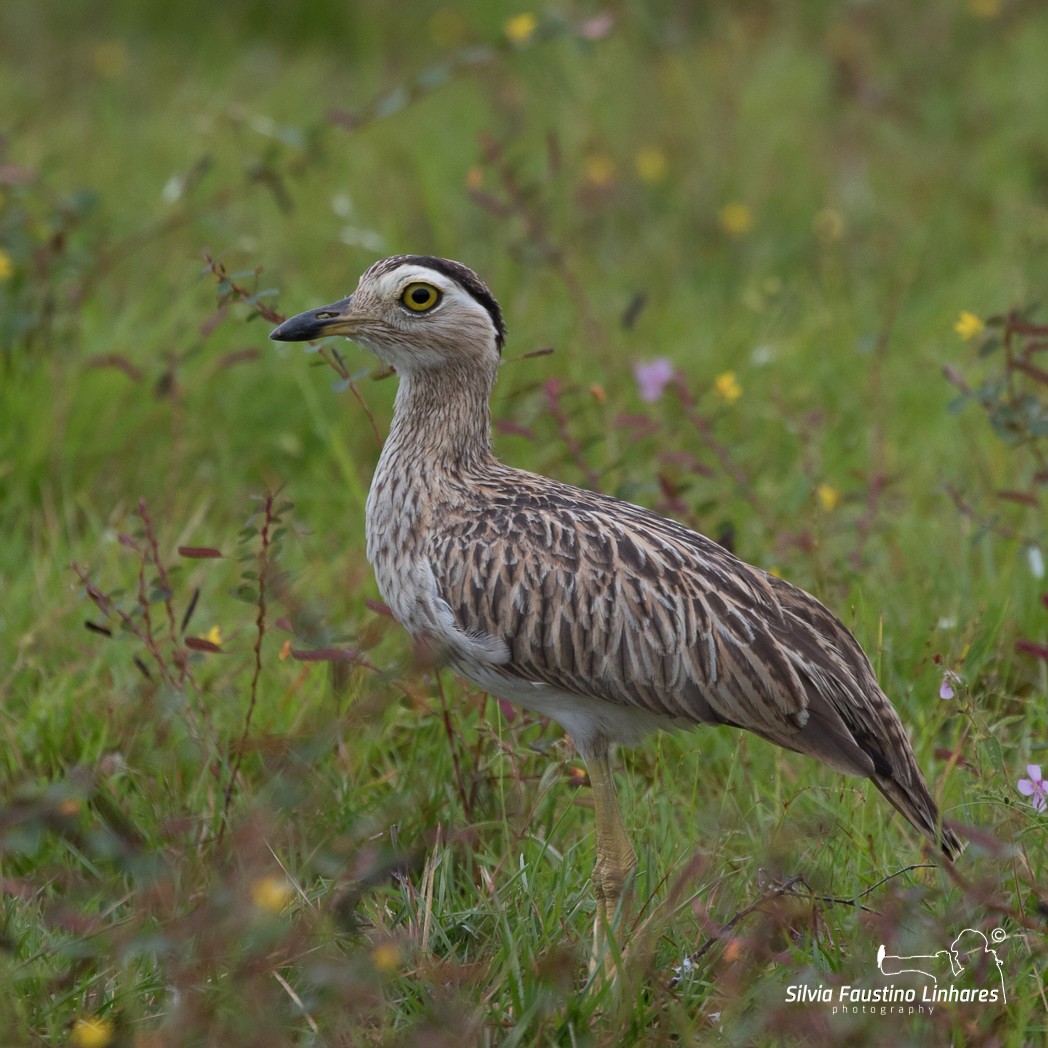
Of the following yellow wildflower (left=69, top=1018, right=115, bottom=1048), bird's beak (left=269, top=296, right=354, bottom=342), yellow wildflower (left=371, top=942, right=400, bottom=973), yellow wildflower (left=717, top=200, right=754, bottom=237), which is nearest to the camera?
yellow wildflower (left=69, top=1018, right=115, bottom=1048)

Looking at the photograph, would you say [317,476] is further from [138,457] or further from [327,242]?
[327,242]

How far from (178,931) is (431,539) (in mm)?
1229

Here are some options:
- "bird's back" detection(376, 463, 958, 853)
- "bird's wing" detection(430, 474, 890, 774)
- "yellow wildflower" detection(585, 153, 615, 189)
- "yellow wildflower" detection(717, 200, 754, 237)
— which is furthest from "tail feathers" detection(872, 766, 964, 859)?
"yellow wildflower" detection(585, 153, 615, 189)

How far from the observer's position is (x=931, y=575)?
4.83 m

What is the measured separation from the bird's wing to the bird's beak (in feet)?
1.82

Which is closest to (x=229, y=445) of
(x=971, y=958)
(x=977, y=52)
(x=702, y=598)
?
(x=702, y=598)

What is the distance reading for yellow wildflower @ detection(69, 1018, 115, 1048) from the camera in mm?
2648

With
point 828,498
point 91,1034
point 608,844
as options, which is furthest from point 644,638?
point 828,498

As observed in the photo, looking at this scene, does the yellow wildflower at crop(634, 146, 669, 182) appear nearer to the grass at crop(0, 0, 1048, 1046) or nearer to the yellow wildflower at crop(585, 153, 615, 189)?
the grass at crop(0, 0, 1048, 1046)

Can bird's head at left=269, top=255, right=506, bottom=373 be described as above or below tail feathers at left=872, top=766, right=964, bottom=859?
above

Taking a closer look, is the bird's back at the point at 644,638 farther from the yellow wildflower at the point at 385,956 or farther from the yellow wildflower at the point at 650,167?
the yellow wildflower at the point at 650,167

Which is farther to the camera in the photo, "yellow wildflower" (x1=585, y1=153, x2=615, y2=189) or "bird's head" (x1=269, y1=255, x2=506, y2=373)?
"yellow wildflower" (x1=585, y1=153, x2=615, y2=189)

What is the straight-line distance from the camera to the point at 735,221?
7.37 meters

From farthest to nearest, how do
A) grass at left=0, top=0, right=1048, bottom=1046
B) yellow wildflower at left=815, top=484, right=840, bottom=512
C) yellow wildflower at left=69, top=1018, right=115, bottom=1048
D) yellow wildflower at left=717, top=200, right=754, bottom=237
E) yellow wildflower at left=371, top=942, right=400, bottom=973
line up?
yellow wildflower at left=717, top=200, right=754, bottom=237 → yellow wildflower at left=815, top=484, right=840, bottom=512 → grass at left=0, top=0, right=1048, bottom=1046 → yellow wildflower at left=371, top=942, right=400, bottom=973 → yellow wildflower at left=69, top=1018, right=115, bottom=1048
